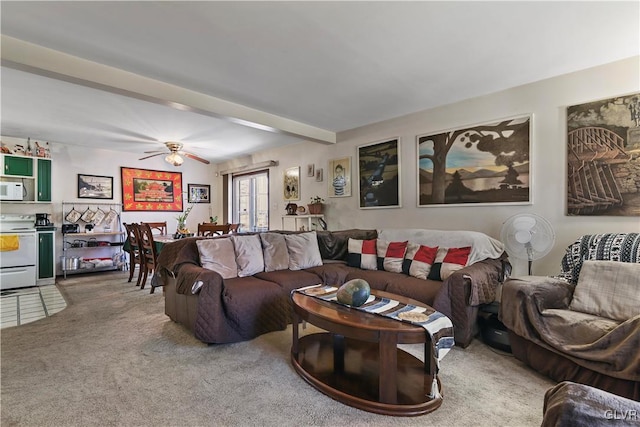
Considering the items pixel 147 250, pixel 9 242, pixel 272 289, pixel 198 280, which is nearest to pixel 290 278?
pixel 272 289

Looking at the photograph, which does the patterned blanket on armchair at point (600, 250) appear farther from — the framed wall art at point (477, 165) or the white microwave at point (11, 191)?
the white microwave at point (11, 191)

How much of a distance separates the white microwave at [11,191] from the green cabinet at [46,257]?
66cm

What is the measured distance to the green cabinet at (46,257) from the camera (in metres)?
4.82

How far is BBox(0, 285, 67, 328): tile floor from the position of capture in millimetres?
3219

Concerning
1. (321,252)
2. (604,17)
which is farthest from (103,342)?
(604,17)

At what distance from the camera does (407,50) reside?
241 cm

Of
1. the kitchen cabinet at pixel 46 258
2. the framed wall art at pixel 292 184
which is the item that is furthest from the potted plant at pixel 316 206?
the kitchen cabinet at pixel 46 258

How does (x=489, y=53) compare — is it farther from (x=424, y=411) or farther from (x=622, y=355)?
(x=424, y=411)

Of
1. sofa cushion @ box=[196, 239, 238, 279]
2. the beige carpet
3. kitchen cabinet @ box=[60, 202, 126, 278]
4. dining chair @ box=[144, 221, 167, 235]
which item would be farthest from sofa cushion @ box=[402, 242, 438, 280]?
kitchen cabinet @ box=[60, 202, 126, 278]

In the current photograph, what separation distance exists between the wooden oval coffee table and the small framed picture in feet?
17.9

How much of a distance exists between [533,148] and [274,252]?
2.83 meters

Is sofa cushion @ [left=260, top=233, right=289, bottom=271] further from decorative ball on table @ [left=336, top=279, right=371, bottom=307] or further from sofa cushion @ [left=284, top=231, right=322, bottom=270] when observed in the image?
decorative ball on table @ [left=336, top=279, right=371, bottom=307]

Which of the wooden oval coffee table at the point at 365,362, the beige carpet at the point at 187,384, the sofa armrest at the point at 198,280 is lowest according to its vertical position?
the beige carpet at the point at 187,384

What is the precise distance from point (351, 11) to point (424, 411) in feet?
7.85
